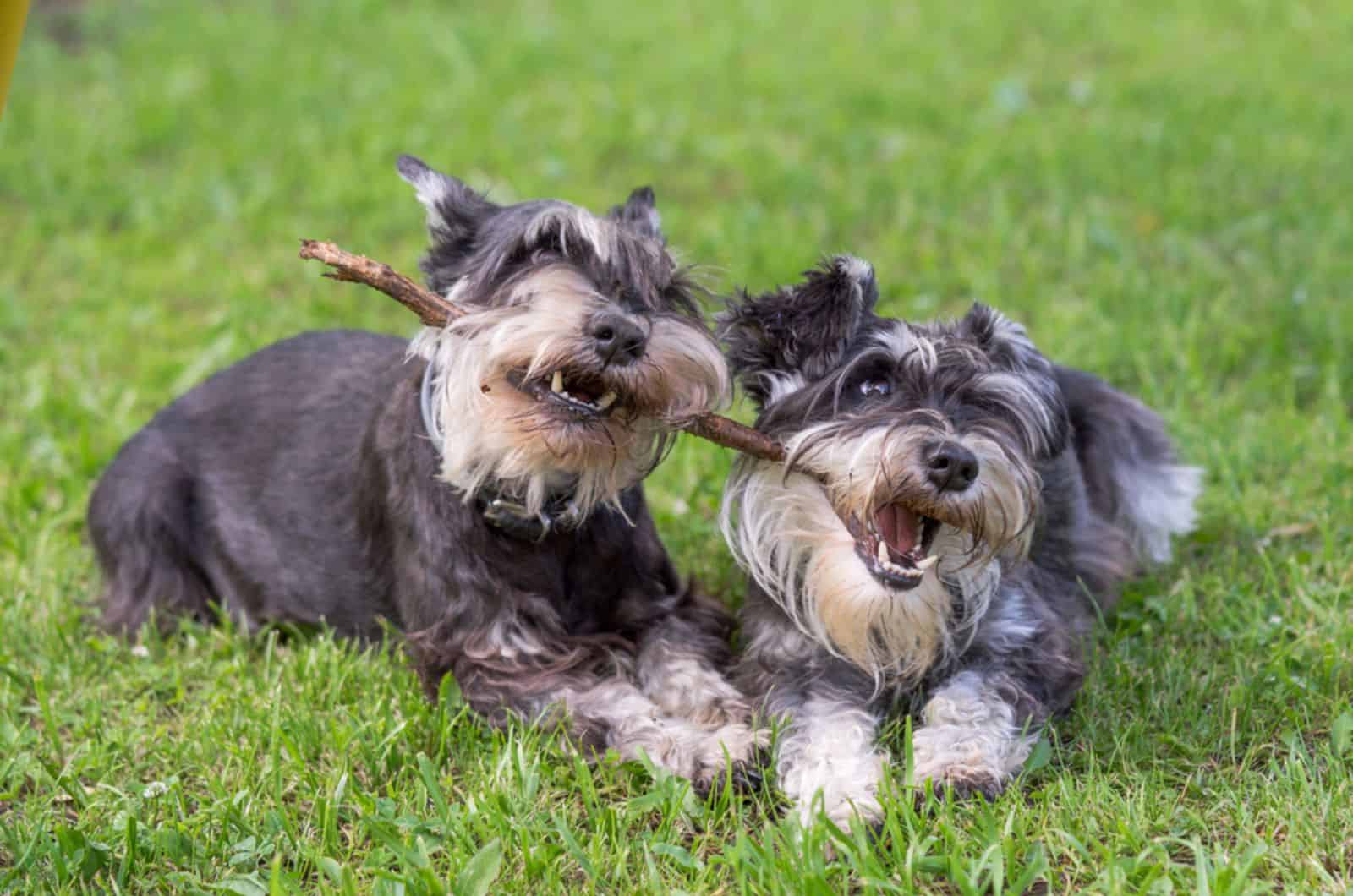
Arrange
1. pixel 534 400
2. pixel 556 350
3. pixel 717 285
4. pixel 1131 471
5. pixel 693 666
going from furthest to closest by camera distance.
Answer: pixel 1131 471
pixel 717 285
pixel 693 666
pixel 534 400
pixel 556 350

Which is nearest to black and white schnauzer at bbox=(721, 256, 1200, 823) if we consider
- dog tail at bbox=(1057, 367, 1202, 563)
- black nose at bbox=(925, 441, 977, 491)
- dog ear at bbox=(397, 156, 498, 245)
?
black nose at bbox=(925, 441, 977, 491)

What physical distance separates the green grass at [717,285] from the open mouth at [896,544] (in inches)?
23.8

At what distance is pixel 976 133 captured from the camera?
964cm

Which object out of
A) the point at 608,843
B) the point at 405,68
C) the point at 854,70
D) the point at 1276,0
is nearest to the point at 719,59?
the point at 854,70

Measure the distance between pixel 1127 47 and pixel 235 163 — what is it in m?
6.82

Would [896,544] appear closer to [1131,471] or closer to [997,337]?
[997,337]

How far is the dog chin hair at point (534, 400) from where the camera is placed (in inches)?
151

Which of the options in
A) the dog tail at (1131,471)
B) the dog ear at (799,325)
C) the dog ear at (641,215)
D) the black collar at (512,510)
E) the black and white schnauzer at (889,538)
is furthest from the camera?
the dog tail at (1131,471)

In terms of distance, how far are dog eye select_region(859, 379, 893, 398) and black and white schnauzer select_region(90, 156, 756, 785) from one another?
379 millimetres

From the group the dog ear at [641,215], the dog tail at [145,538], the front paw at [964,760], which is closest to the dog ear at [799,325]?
the dog ear at [641,215]

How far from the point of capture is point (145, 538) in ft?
17.6

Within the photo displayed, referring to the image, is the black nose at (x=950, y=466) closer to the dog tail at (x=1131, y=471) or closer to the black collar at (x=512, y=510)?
the black collar at (x=512, y=510)

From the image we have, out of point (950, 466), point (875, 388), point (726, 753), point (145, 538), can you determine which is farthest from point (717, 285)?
point (145, 538)

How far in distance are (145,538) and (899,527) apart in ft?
9.57
